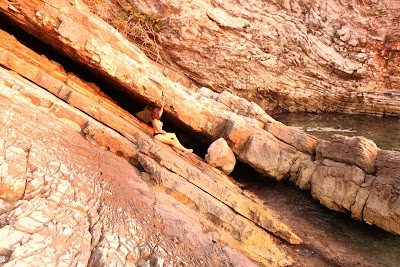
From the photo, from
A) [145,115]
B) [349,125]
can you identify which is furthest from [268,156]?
[349,125]

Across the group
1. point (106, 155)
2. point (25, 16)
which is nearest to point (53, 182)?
point (106, 155)

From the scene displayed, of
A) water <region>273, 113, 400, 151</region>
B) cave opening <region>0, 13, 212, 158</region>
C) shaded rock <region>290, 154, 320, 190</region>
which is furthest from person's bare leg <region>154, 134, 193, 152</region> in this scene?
water <region>273, 113, 400, 151</region>

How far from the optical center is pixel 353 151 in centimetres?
951

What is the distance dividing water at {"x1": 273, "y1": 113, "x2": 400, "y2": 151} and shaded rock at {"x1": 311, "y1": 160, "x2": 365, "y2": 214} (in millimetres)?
5352

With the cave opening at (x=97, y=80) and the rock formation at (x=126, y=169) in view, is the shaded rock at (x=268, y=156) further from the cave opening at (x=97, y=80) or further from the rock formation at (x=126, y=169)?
the cave opening at (x=97, y=80)

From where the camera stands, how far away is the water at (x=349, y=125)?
14.7 metres

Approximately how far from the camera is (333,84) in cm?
1920

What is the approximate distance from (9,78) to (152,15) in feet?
36.8

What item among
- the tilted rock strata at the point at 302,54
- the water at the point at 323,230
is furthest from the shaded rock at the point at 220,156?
the tilted rock strata at the point at 302,54

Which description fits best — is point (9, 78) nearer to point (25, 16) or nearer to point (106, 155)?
point (25, 16)

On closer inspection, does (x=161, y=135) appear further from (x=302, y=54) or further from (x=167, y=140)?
(x=302, y=54)

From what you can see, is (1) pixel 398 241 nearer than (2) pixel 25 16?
No

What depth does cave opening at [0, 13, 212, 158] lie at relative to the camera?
8.73 metres

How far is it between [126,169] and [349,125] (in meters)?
16.0
